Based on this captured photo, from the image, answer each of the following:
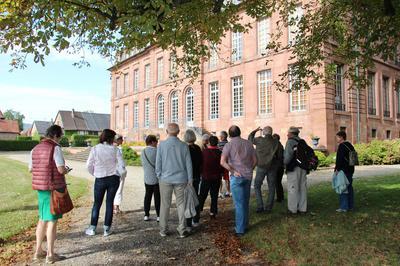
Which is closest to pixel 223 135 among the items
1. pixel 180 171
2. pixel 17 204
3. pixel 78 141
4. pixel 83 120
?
pixel 180 171

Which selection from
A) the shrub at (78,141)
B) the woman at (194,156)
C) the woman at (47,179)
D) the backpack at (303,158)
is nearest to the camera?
the woman at (47,179)

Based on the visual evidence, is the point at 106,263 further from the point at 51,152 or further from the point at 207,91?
the point at 207,91

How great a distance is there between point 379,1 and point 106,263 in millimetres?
7571

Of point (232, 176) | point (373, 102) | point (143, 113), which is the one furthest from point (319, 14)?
point (143, 113)

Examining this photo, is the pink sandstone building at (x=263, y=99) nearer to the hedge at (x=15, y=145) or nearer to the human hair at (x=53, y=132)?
the human hair at (x=53, y=132)

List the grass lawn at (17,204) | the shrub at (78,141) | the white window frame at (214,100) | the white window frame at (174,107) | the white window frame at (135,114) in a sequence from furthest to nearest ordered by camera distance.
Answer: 1. the shrub at (78,141)
2. the white window frame at (135,114)
3. the white window frame at (174,107)
4. the white window frame at (214,100)
5. the grass lawn at (17,204)

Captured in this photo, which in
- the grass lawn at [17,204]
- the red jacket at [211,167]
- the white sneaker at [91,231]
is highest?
the red jacket at [211,167]

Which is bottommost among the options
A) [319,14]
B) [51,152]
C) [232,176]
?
[232,176]

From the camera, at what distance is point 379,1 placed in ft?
25.3

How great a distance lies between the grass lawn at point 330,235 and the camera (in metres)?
4.80

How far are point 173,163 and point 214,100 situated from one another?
27229 mm

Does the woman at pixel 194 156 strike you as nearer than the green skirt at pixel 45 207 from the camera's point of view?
No

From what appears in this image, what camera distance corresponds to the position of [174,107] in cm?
3856

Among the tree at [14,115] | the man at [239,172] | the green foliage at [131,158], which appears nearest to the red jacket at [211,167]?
the man at [239,172]
